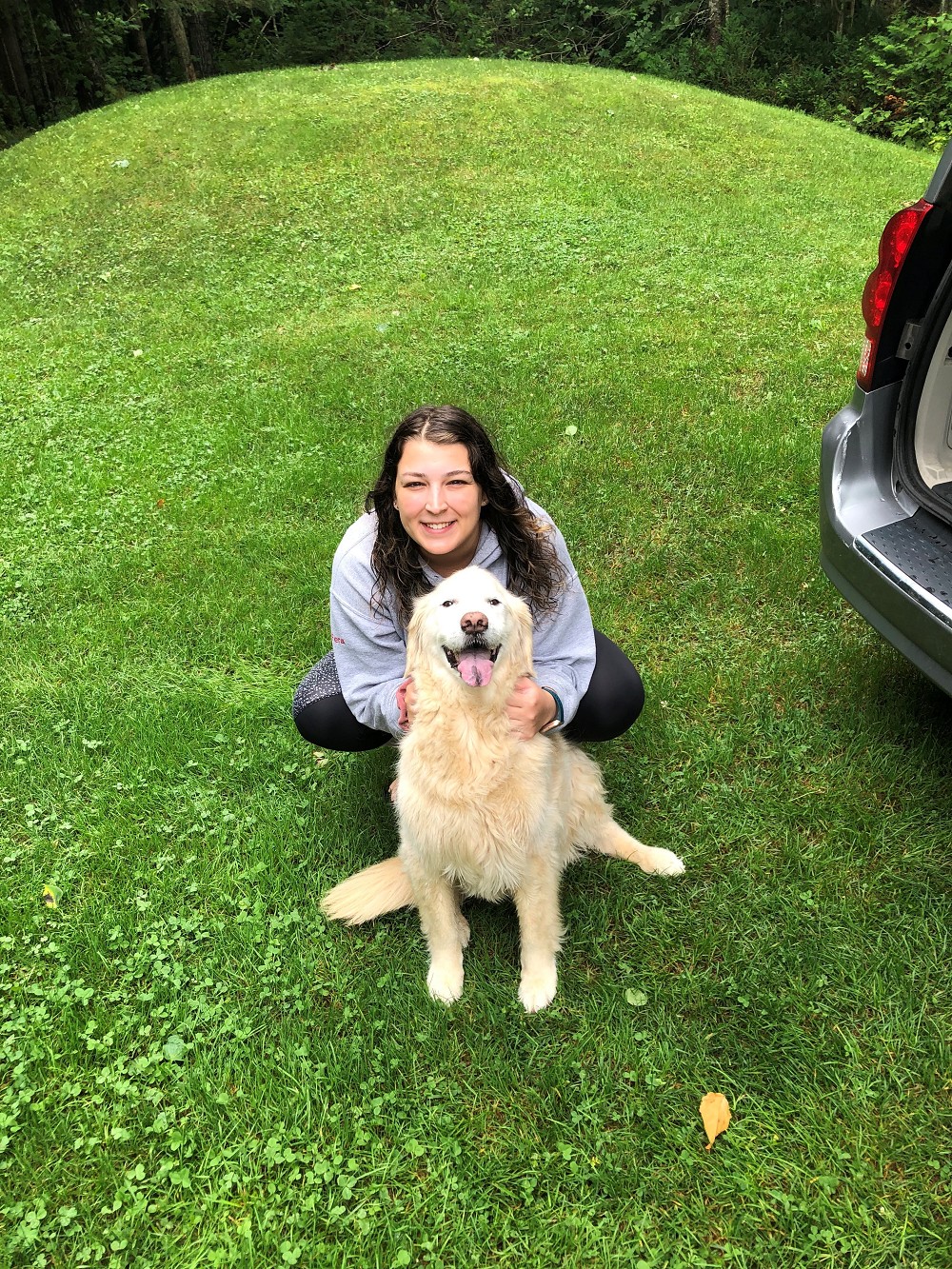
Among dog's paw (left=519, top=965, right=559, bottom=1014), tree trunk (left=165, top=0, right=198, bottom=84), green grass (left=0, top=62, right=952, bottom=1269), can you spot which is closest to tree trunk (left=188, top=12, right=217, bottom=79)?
tree trunk (left=165, top=0, right=198, bottom=84)

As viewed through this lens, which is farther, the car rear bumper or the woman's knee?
the woman's knee

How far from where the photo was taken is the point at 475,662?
6.33 feet

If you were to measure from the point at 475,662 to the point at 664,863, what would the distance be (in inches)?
44.0

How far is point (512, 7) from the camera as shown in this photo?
2347 cm

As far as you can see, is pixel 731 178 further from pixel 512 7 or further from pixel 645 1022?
pixel 512 7

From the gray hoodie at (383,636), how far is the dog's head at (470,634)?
310mm

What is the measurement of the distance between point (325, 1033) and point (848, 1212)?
131 centimetres

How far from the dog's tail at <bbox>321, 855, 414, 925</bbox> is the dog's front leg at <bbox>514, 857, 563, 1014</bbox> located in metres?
0.39

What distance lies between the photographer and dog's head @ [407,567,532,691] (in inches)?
75.1

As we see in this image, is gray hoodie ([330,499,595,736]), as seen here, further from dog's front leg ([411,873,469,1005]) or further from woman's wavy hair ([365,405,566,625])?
dog's front leg ([411,873,469,1005])

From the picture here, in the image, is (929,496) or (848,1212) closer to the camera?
(848,1212)

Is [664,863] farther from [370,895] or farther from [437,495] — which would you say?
[437,495]

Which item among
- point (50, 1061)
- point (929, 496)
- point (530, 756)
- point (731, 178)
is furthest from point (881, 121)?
point (50, 1061)

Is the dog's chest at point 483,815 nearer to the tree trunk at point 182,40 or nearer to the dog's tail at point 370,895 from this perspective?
the dog's tail at point 370,895
